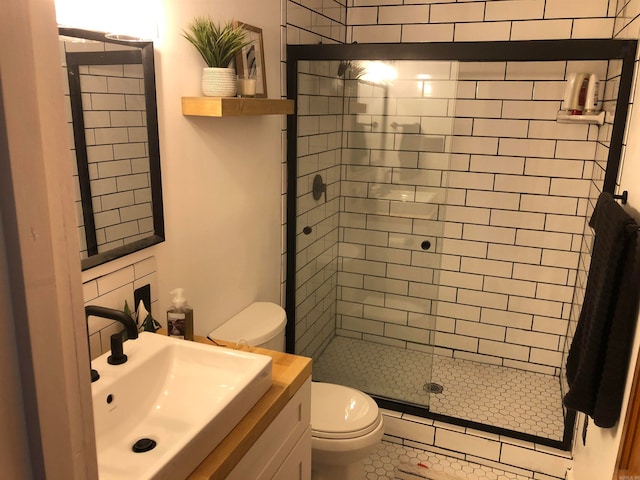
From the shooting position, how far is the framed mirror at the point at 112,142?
141 cm

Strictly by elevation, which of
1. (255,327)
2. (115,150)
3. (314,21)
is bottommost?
(255,327)

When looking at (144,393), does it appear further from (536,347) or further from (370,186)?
(536,347)

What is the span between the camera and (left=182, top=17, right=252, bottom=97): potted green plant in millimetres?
1791

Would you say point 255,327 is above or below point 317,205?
below

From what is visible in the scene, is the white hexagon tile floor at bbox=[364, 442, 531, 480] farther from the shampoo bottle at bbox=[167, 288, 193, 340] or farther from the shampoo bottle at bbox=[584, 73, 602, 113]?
the shampoo bottle at bbox=[584, 73, 602, 113]

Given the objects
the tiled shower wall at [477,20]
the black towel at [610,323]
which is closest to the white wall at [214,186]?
the tiled shower wall at [477,20]

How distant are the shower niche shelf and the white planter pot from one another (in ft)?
5.90

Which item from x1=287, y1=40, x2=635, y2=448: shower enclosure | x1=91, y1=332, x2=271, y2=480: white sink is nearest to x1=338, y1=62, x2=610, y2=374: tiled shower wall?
x1=287, y1=40, x2=635, y2=448: shower enclosure

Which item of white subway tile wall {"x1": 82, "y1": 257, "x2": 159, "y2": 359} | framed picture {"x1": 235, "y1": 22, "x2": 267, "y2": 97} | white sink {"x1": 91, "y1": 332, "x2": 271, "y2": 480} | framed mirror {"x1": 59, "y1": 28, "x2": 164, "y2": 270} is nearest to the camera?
white sink {"x1": 91, "y1": 332, "x2": 271, "y2": 480}

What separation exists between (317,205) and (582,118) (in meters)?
1.44

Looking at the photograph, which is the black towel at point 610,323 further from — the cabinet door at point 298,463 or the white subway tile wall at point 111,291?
the white subway tile wall at point 111,291

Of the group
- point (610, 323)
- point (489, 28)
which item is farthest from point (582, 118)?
point (610, 323)

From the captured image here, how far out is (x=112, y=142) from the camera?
1.54 meters

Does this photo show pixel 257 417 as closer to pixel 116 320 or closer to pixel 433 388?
pixel 116 320
